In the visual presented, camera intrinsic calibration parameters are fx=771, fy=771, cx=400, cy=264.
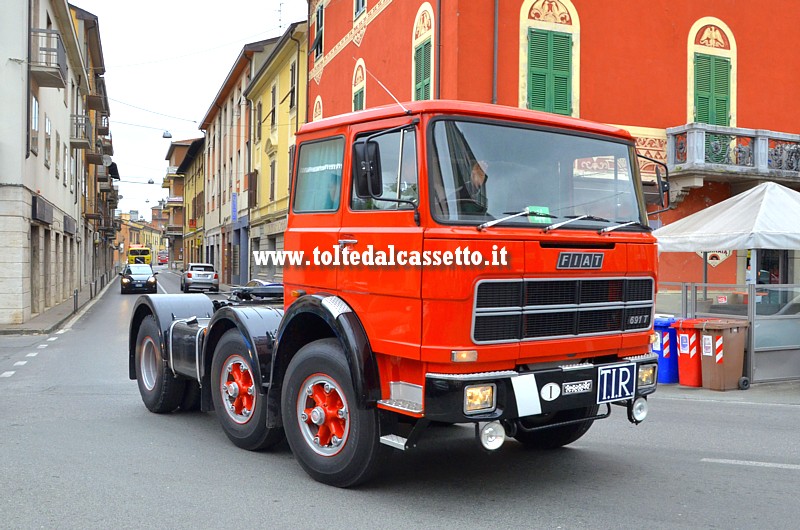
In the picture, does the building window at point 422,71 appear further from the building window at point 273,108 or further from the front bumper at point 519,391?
the building window at point 273,108

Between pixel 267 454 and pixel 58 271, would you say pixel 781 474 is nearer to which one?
pixel 267 454

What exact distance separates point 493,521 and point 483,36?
45.2ft

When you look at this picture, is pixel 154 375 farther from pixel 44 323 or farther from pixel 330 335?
pixel 44 323

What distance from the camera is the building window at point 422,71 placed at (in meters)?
17.7

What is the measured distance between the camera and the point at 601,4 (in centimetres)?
1792

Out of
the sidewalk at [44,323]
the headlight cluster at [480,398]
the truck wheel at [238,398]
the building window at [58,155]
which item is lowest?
the sidewalk at [44,323]

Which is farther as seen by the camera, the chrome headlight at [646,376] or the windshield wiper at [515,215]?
the chrome headlight at [646,376]

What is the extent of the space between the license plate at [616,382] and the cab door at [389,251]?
4.55 ft

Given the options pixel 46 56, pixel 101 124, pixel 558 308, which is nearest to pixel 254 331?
pixel 558 308

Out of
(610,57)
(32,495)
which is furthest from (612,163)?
(610,57)

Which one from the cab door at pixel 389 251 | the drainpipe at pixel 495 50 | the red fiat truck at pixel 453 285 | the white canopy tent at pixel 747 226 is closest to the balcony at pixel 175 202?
the drainpipe at pixel 495 50

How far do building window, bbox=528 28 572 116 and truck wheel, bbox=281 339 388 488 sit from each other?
12.9 metres

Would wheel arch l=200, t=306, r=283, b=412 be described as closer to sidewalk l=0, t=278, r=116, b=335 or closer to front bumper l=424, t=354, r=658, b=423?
front bumper l=424, t=354, r=658, b=423

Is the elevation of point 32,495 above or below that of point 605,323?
below
